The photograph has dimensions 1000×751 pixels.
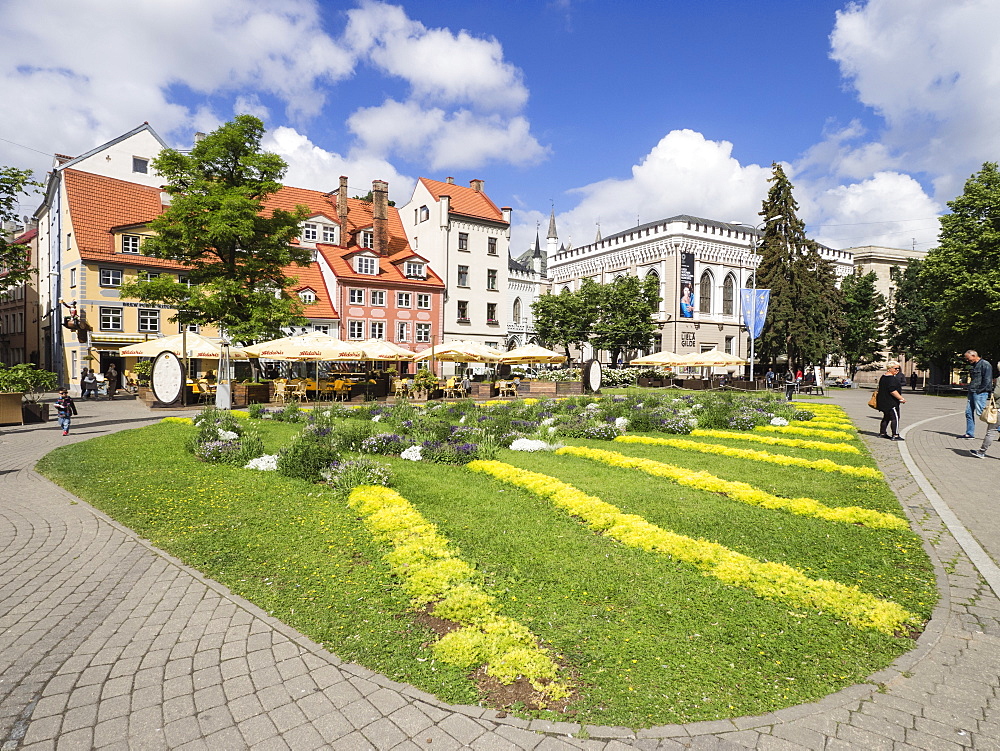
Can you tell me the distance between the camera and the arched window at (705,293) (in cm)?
5922

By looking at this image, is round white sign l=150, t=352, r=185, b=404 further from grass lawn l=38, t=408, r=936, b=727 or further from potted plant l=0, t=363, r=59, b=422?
Result: grass lawn l=38, t=408, r=936, b=727

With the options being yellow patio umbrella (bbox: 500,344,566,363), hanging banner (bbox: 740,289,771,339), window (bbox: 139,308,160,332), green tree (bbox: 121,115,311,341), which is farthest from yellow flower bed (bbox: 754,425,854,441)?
window (bbox: 139,308,160,332)

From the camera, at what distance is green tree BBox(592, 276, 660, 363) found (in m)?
51.4

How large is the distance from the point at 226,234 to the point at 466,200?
28.4 m

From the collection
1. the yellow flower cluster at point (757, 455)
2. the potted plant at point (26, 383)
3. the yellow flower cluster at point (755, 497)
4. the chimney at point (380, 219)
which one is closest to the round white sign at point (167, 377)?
the potted plant at point (26, 383)

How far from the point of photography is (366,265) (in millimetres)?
43688

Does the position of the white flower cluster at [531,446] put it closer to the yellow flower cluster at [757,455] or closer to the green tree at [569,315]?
the yellow flower cluster at [757,455]

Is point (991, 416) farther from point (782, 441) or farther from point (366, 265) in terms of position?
point (366, 265)

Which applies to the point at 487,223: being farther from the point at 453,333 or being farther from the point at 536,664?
the point at 536,664

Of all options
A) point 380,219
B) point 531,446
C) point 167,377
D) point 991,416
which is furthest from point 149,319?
point 991,416

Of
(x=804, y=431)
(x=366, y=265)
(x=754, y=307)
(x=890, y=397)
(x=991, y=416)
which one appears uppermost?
(x=366, y=265)

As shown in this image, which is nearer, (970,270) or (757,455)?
(757,455)

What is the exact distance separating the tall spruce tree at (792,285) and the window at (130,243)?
45.8 metres

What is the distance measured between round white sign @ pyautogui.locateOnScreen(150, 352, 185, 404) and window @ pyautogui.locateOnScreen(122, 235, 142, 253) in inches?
731
